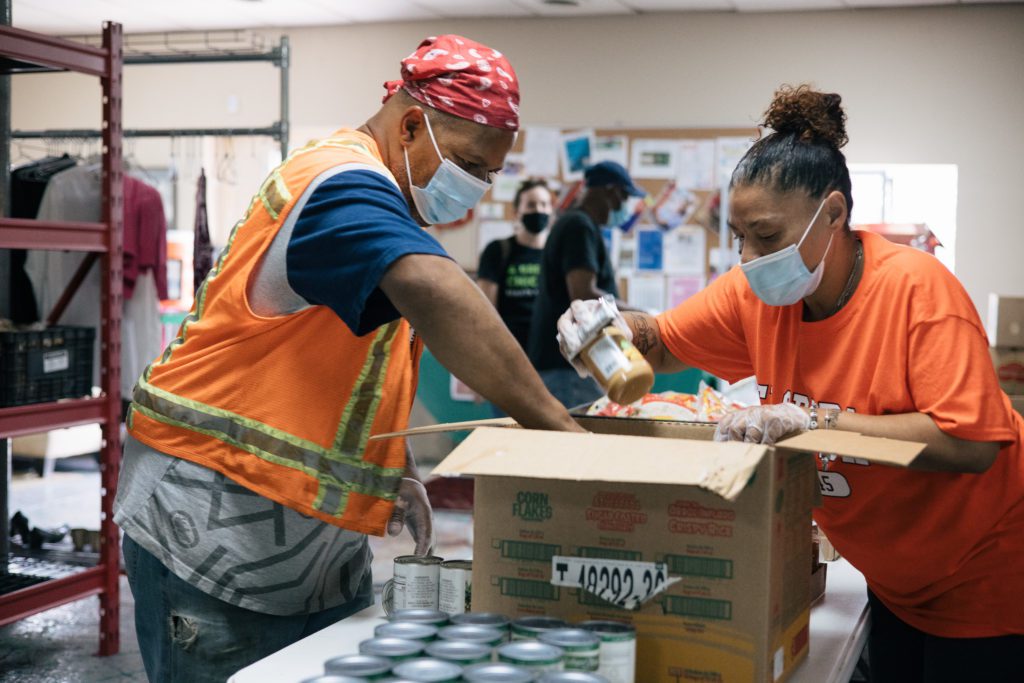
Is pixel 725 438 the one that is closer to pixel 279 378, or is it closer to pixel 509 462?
pixel 509 462

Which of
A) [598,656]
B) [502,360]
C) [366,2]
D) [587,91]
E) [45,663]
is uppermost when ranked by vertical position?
[366,2]

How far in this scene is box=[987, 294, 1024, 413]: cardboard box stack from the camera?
3576 millimetres

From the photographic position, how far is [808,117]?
5.57ft

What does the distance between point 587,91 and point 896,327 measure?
5.81m

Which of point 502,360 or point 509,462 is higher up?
point 502,360

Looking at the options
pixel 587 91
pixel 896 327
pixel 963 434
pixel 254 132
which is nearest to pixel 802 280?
pixel 896 327

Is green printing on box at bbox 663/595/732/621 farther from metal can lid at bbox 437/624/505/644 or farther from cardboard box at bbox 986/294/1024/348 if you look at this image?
cardboard box at bbox 986/294/1024/348

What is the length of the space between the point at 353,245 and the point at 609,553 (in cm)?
48

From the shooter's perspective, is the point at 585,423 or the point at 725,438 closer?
the point at 725,438

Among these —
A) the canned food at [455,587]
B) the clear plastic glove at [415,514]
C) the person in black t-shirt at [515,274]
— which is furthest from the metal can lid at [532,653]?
the person in black t-shirt at [515,274]

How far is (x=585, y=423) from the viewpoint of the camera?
159 centimetres

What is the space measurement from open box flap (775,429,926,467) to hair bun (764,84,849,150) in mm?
522

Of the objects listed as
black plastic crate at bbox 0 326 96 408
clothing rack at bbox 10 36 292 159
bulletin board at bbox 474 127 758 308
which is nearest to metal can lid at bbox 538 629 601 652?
black plastic crate at bbox 0 326 96 408

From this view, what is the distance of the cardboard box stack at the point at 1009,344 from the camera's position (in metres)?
3.58
